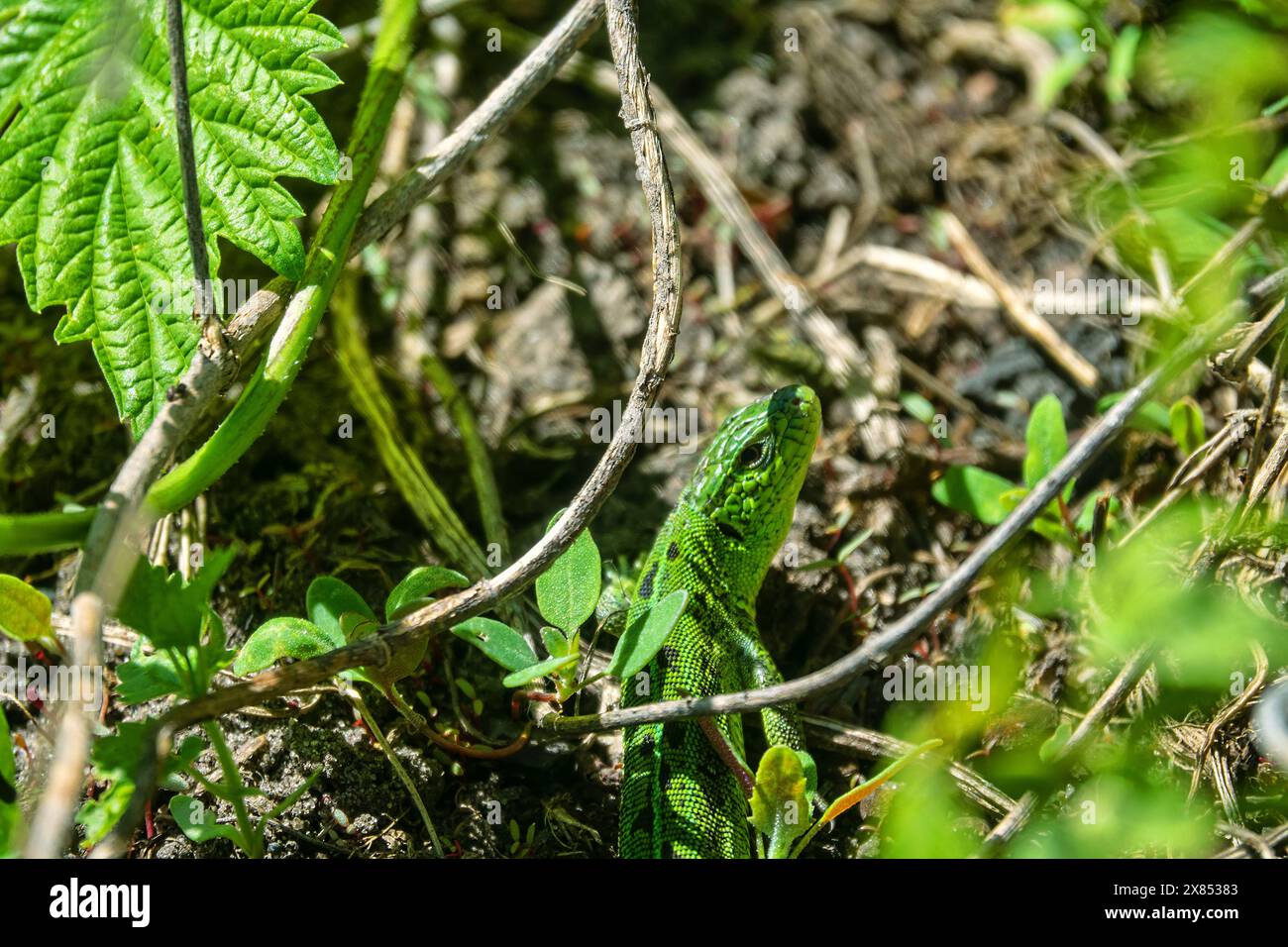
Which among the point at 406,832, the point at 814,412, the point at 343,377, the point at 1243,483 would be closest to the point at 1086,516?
the point at 1243,483

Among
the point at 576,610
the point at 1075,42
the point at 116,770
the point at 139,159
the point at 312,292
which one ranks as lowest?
the point at 116,770

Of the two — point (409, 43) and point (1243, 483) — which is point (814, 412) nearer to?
point (1243, 483)

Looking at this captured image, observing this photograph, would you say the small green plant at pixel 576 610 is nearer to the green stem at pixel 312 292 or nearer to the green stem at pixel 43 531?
the green stem at pixel 312 292

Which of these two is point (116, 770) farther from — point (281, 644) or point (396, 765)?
point (396, 765)

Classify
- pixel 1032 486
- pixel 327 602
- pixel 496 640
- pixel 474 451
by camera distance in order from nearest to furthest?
pixel 496 640 → pixel 327 602 → pixel 1032 486 → pixel 474 451

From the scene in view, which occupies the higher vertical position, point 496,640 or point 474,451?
point 474,451

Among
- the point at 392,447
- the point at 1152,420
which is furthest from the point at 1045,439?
the point at 392,447


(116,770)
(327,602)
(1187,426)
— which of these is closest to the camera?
(116,770)
